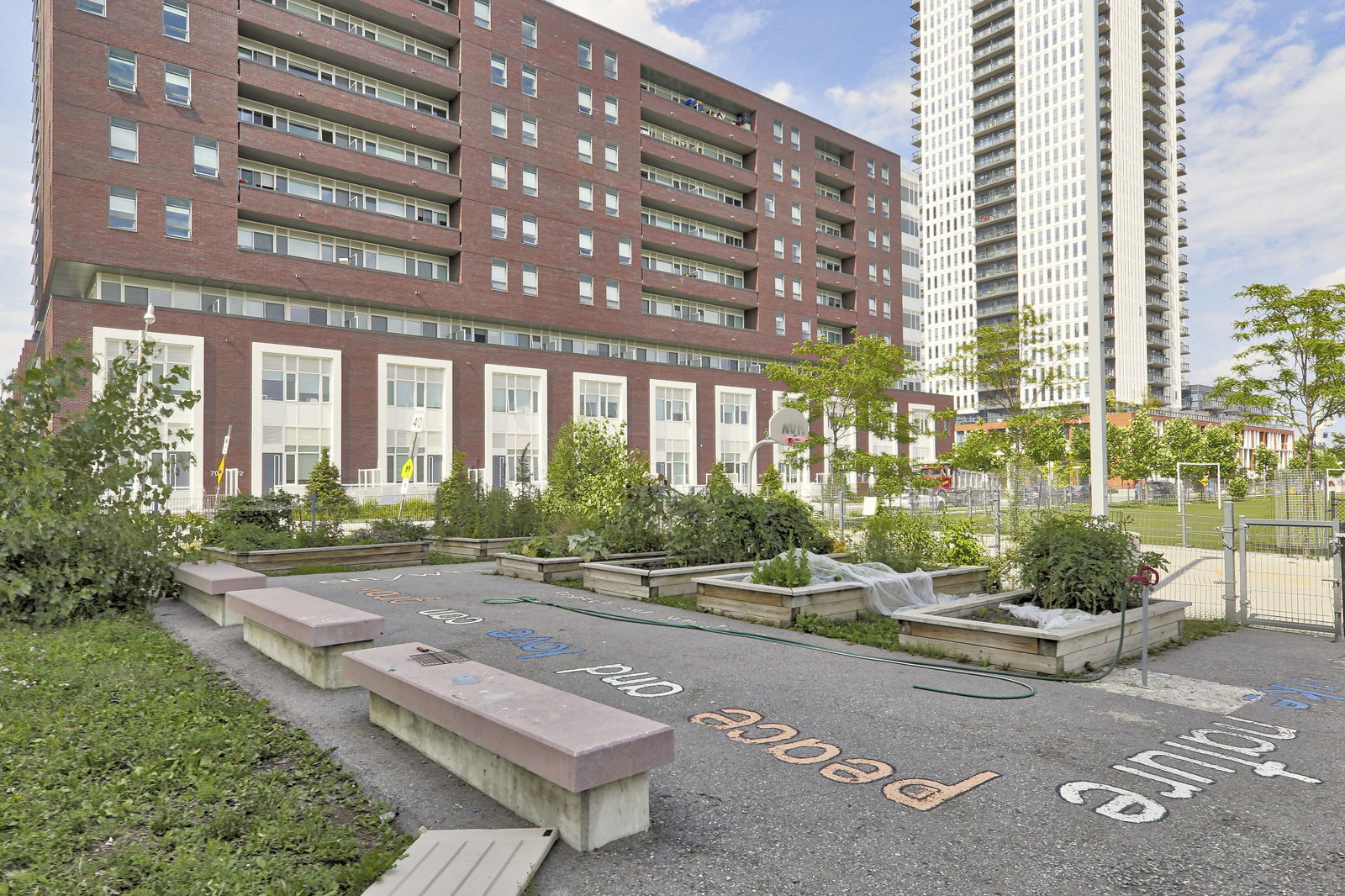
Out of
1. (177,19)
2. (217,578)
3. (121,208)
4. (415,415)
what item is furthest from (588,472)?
(177,19)

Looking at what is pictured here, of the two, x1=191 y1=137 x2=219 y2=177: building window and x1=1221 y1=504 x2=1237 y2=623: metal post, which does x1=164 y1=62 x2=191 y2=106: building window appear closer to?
x1=191 y1=137 x2=219 y2=177: building window

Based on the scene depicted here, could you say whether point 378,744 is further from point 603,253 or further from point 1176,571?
point 603,253

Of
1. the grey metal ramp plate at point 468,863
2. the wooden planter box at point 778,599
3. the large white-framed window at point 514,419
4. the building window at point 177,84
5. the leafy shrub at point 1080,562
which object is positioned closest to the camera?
the grey metal ramp plate at point 468,863

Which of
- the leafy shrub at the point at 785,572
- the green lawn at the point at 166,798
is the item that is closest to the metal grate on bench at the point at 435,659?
the green lawn at the point at 166,798

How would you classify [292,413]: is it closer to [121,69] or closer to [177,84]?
[177,84]

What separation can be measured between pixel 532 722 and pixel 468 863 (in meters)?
0.75

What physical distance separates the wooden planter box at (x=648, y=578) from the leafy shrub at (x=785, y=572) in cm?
127

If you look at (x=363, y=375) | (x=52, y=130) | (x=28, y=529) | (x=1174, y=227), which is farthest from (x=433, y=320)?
(x=1174, y=227)

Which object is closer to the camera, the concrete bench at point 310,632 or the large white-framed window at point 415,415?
the concrete bench at point 310,632

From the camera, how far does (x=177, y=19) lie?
3878 cm

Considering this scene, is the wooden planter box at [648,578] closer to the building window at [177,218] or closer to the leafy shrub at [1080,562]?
the leafy shrub at [1080,562]

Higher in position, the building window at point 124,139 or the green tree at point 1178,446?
the building window at point 124,139

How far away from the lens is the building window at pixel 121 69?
Answer: 121 ft

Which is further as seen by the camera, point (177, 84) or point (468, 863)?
point (177, 84)
